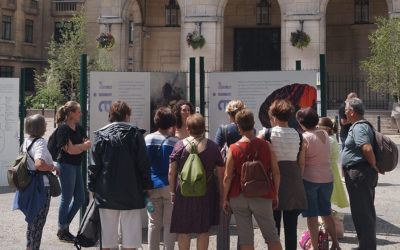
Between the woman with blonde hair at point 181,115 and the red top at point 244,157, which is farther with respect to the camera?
the woman with blonde hair at point 181,115

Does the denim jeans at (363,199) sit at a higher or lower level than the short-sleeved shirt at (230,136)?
lower

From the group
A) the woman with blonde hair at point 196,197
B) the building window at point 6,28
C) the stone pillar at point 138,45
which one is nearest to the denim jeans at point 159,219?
the woman with blonde hair at point 196,197

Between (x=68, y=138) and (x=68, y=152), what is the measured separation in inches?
8.0

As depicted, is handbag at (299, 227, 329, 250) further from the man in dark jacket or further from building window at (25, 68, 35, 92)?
building window at (25, 68, 35, 92)

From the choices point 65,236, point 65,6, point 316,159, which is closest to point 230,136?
point 316,159

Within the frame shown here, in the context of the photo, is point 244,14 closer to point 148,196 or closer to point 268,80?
point 268,80

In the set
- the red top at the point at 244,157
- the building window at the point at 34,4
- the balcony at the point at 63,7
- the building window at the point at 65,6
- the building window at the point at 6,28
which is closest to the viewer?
the red top at the point at 244,157

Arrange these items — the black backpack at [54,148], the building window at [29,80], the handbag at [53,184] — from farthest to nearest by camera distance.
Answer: the building window at [29,80] → the black backpack at [54,148] → the handbag at [53,184]

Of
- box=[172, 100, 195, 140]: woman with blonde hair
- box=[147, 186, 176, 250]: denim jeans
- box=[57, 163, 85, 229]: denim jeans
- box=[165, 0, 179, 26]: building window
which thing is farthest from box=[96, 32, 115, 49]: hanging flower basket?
box=[147, 186, 176, 250]: denim jeans

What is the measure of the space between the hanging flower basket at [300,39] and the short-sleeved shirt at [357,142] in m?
19.4

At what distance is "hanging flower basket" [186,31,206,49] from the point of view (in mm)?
26547

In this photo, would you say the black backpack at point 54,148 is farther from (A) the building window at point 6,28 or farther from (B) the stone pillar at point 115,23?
(A) the building window at point 6,28

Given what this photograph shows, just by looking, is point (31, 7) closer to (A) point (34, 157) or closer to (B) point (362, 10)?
(B) point (362, 10)

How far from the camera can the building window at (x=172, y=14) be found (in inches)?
1272
